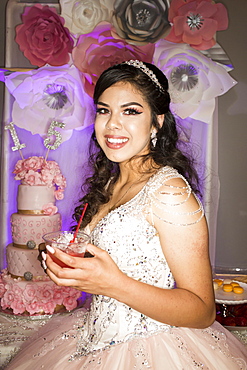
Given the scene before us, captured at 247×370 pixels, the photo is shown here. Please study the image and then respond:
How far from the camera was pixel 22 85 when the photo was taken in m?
3.67

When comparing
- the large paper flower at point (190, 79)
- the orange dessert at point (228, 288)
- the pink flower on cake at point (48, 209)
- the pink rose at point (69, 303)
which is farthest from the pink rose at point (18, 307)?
the large paper flower at point (190, 79)

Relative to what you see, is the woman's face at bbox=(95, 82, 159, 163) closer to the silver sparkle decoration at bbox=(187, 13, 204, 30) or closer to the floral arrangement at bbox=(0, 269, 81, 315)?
the floral arrangement at bbox=(0, 269, 81, 315)

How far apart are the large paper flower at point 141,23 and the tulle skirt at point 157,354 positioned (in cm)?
267

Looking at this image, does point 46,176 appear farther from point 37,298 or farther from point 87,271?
point 87,271

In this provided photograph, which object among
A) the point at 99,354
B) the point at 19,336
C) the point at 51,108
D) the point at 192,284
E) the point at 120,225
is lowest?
the point at 19,336

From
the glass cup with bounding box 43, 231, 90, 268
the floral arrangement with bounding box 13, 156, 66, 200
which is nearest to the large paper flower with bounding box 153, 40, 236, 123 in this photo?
the floral arrangement with bounding box 13, 156, 66, 200

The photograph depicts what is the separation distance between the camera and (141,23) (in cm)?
363

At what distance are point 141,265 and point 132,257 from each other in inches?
1.9

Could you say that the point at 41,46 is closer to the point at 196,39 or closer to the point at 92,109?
the point at 92,109

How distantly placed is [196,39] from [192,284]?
9.01ft

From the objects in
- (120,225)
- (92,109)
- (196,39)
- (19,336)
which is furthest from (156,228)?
(196,39)

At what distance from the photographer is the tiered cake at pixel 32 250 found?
279cm

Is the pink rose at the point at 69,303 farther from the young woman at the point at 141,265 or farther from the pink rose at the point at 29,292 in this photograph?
the young woman at the point at 141,265

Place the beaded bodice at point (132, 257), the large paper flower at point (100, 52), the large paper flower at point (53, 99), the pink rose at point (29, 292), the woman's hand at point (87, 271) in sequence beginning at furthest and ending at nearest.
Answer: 1. the large paper flower at point (53, 99)
2. the large paper flower at point (100, 52)
3. the pink rose at point (29, 292)
4. the beaded bodice at point (132, 257)
5. the woman's hand at point (87, 271)
